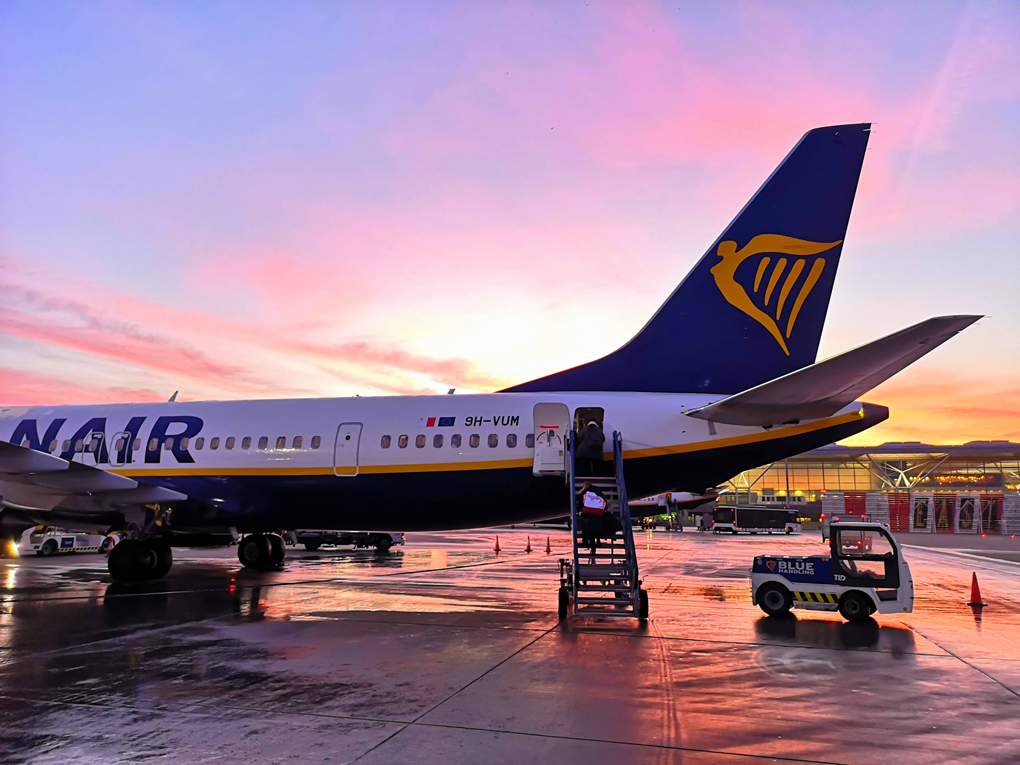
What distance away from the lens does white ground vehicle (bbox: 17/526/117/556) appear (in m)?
26.1

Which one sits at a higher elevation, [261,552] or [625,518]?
[625,518]

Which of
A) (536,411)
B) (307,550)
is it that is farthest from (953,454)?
(536,411)

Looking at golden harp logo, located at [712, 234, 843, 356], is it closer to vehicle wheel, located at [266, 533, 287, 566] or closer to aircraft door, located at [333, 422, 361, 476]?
aircraft door, located at [333, 422, 361, 476]

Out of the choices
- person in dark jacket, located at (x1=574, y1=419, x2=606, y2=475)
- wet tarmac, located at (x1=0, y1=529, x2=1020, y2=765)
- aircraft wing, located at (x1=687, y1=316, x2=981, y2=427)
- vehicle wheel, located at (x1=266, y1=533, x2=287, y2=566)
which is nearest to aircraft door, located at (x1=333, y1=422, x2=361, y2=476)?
wet tarmac, located at (x1=0, y1=529, x2=1020, y2=765)

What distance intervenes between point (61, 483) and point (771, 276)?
1555 centimetres

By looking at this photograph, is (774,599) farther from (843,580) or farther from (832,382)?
(832,382)

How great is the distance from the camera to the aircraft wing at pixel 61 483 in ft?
Result: 47.5

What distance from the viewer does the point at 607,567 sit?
12.0 meters

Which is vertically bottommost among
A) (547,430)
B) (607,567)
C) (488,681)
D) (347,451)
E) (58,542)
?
(58,542)

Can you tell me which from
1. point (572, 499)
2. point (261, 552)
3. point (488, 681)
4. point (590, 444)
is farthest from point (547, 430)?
point (261, 552)

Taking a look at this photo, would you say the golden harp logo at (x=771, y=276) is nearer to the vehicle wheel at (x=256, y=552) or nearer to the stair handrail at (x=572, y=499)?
the stair handrail at (x=572, y=499)

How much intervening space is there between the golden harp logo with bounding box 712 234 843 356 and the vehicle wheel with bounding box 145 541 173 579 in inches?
570

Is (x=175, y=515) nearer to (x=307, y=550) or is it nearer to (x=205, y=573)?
(x=205, y=573)

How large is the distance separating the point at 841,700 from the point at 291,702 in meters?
5.26
